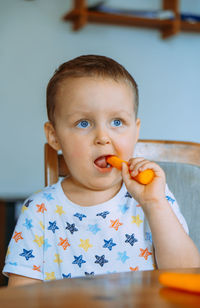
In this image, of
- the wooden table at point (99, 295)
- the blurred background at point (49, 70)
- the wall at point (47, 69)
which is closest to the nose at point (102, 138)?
the wooden table at point (99, 295)

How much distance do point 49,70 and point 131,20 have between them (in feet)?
1.96

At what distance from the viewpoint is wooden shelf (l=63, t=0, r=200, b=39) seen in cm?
275

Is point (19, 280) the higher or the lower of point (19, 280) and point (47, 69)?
the lower

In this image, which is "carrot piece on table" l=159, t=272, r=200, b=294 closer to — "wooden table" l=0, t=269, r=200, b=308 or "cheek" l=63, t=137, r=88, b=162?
"wooden table" l=0, t=269, r=200, b=308

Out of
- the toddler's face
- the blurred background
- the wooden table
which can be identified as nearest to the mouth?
the toddler's face

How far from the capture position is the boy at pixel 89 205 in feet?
3.21

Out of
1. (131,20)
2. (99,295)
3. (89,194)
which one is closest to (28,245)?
(89,194)

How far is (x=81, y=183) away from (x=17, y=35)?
1.94 metres

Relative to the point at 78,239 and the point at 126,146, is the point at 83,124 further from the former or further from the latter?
the point at 78,239

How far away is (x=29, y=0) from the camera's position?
9.09 feet

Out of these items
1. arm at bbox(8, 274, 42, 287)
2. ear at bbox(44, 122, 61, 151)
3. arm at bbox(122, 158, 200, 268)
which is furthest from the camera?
ear at bbox(44, 122, 61, 151)

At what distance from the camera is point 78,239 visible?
1006 mm

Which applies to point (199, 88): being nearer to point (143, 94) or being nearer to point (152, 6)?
point (143, 94)

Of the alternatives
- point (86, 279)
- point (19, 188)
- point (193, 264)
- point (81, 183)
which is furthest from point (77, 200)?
point (19, 188)
